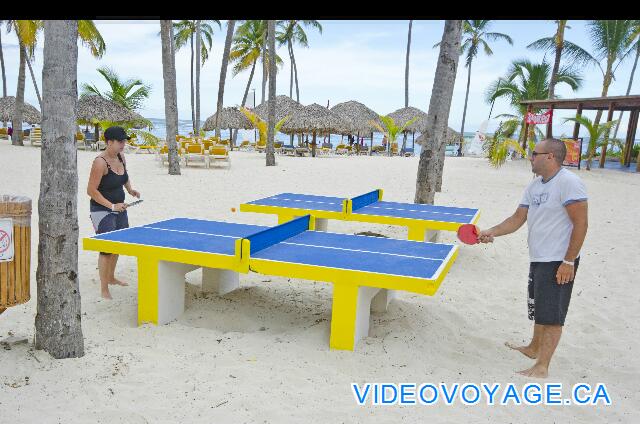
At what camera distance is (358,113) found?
107ft

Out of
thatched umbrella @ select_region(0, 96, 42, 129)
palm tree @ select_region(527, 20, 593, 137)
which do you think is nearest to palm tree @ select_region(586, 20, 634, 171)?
palm tree @ select_region(527, 20, 593, 137)

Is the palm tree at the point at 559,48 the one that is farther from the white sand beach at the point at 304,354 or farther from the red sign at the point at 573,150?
the white sand beach at the point at 304,354

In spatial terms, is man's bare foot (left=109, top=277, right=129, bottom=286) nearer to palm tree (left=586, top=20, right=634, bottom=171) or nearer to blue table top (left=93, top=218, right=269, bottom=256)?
blue table top (left=93, top=218, right=269, bottom=256)

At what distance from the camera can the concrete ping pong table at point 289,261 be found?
11.4 feet

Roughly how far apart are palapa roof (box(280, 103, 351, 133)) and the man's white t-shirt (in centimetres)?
2347

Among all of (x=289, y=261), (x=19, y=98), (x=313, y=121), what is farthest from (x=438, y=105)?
(x=19, y=98)

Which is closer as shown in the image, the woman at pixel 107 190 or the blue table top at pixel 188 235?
the blue table top at pixel 188 235

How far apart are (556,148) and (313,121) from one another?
2367 cm

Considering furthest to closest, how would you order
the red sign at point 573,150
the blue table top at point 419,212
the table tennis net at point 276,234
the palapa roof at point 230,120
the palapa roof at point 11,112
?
the palapa roof at point 230,120, the palapa roof at point 11,112, the red sign at point 573,150, the blue table top at point 419,212, the table tennis net at point 276,234

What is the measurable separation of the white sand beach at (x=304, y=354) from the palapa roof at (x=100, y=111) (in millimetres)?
19781

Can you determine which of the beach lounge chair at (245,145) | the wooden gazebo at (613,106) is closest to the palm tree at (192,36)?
the beach lounge chair at (245,145)

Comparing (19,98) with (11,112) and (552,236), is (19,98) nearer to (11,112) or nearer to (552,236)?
(11,112)

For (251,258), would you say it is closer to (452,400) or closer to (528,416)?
(452,400)

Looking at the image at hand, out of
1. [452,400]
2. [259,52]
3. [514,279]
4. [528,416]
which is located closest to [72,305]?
[452,400]
